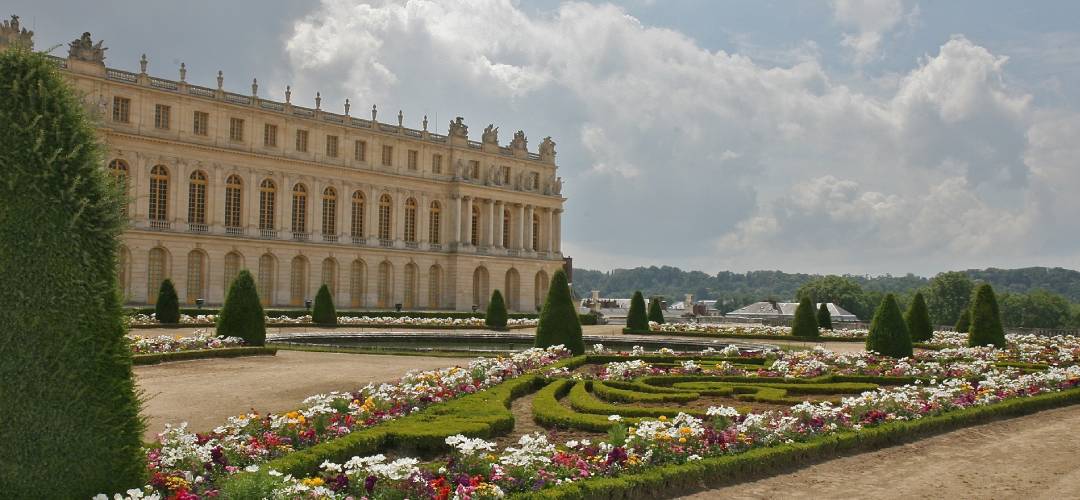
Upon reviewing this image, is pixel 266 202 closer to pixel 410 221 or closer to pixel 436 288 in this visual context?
pixel 410 221

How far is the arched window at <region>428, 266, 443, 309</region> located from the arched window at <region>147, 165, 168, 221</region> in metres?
18.4

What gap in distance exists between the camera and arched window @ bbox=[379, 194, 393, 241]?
186 feet

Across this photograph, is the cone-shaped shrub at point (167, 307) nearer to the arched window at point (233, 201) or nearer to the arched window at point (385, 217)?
the arched window at point (233, 201)

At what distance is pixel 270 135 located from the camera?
166 feet

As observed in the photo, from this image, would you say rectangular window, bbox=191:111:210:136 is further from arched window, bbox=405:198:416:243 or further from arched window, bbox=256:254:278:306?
arched window, bbox=405:198:416:243

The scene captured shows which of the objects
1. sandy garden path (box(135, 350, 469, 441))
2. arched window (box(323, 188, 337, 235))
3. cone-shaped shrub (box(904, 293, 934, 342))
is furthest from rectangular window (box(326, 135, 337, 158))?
cone-shaped shrub (box(904, 293, 934, 342))

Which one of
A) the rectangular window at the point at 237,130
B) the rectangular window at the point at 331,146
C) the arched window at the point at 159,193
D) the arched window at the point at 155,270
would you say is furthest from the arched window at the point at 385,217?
the arched window at the point at 155,270

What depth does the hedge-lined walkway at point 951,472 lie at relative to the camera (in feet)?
28.0

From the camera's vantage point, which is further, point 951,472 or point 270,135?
point 270,135

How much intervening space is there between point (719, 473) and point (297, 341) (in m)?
20.4

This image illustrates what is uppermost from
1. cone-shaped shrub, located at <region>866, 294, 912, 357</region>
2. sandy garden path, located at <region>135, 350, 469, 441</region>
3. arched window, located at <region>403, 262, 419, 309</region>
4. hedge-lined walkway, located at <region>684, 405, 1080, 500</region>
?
arched window, located at <region>403, 262, 419, 309</region>

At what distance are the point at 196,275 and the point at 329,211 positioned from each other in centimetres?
937

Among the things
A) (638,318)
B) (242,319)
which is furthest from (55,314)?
(638,318)

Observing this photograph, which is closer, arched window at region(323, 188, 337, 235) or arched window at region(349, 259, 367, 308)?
arched window at region(323, 188, 337, 235)
